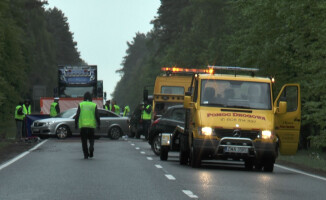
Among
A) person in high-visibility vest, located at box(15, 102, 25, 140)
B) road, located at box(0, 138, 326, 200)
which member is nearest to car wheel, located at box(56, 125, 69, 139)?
person in high-visibility vest, located at box(15, 102, 25, 140)

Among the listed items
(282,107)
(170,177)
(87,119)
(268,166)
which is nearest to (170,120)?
(87,119)

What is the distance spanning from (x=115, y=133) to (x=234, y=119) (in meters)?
21.5

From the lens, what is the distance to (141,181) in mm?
16234

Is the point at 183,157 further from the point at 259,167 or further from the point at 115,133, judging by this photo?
the point at 115,133

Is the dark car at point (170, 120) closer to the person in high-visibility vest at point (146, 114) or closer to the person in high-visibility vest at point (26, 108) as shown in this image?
the person in high-visibility vest at point (146, 114)

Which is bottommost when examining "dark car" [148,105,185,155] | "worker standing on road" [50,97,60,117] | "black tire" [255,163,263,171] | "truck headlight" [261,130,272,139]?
"black tire" [255,163,263,171]

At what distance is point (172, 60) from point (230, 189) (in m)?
66.0

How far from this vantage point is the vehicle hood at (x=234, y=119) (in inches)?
794

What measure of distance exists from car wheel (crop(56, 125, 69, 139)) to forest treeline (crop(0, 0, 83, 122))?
1069 centimetres

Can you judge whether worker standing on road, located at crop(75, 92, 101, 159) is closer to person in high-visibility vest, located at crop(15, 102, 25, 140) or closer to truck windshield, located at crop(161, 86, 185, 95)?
truck windshield, located at crop(161, 86, 185, 95)

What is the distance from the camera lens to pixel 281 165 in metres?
24.5

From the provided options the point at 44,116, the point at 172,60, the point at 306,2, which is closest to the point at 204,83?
the point at 306,2

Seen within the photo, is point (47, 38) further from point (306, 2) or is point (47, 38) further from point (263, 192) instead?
point (263, 192)

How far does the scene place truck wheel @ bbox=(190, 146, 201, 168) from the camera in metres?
20.3
